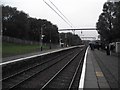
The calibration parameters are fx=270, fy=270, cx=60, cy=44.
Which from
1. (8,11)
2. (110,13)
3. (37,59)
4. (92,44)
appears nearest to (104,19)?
(110,13)

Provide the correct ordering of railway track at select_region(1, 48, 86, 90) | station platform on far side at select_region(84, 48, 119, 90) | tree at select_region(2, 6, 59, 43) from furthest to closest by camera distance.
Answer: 1. tree at select_region(2, 6, 59, 43)
2. railway track at select_region(1, 48, 86, 90)
3. station platform on far side at select_region(84, 48, 119, 90)

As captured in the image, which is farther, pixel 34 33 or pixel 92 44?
pixel 34 33

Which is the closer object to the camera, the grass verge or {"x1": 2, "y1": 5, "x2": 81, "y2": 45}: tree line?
the grass verge

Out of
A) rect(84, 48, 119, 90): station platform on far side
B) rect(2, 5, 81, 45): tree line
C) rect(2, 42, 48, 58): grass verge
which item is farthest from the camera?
rect(2, 5, 81, 45): tree line

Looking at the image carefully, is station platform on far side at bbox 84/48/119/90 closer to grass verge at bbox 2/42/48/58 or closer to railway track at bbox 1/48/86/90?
railway track at bbox 1/48/86/90

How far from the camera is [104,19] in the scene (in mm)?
72125

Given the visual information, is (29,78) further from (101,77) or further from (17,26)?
(17,26)

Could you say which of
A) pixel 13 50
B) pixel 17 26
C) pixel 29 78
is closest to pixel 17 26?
pixel 17 26

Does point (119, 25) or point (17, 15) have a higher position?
point (17, 15)

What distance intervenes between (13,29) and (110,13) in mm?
32785

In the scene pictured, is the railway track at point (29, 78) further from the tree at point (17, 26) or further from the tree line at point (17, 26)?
the tree at point (17, 26)

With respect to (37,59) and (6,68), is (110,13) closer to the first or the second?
(37,59)

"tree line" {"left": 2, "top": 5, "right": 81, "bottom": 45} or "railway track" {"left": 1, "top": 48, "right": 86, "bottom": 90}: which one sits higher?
"tree line" {"left": 2, "top": 5, "right": 81, "bottom": 45}

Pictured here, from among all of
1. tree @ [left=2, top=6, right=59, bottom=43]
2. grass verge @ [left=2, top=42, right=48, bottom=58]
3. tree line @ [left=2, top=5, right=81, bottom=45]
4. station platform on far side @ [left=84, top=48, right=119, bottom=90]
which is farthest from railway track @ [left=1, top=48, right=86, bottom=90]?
tree @ [left=2, top=6, right=59, bottom=43]
